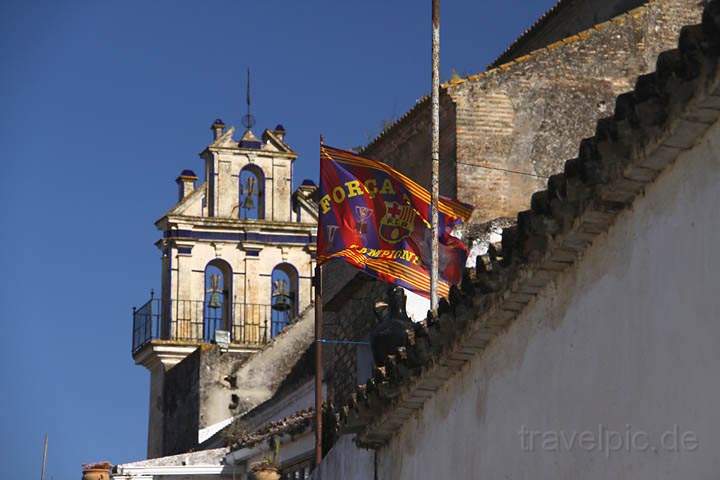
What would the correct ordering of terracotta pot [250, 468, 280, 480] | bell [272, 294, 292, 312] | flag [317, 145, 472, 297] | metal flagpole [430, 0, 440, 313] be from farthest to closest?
bell [272, 294, 292, 312]
terracotta pot [250, 468, 280, 480]
flag [317, 145, 472, 297]
metal flagpole [430, 0, 440, 313]

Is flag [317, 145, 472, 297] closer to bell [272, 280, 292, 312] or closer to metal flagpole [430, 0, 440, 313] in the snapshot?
metal flagpole [430, 0, 440, 313]

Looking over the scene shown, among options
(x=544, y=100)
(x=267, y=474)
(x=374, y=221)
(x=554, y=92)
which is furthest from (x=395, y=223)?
(x=554, y=92)

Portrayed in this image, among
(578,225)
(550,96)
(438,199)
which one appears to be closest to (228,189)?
(550,96)

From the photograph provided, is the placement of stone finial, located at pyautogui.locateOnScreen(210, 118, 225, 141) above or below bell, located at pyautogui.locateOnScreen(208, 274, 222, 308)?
above

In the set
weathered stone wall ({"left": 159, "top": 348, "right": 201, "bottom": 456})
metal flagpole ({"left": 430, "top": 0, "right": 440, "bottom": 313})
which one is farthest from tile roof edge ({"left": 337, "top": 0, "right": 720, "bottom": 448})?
weathered stone wall ({"left": 159, "top": 348, "right": 201, "bottom": 456})

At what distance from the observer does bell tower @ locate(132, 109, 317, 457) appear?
41.4 metres

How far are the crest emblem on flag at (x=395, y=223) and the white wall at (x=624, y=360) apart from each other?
5830mm

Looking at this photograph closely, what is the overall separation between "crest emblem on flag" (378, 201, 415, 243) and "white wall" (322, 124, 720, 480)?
5.83 metres

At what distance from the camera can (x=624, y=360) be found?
28.8 ft

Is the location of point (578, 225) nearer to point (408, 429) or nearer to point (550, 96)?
point (408, 429)

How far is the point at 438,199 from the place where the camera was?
1727cm

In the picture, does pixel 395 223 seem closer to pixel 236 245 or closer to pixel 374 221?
pixel 374 221

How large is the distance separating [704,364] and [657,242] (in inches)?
34.5

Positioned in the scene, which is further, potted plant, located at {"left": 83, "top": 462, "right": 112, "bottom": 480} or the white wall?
potted plant, located at {"left": 83, "top": 462, "right": 112, "bottom": 480}
